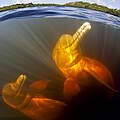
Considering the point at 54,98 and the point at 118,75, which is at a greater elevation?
the point at 118,75

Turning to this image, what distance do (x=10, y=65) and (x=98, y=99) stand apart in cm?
133

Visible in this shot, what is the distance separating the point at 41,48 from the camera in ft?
6.91

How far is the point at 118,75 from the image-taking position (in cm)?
166

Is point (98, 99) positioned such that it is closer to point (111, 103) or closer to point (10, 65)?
point (111, 103)

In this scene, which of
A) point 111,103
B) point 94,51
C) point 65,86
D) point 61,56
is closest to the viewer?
point 111,103

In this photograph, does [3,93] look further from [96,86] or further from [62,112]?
[96,86]

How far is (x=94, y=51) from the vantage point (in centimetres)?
214

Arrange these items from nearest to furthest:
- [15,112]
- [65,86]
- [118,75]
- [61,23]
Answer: [15,112], [65,86], [118,75], [61,23]

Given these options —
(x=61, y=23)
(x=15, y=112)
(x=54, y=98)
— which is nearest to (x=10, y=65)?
(x=15, y=112)

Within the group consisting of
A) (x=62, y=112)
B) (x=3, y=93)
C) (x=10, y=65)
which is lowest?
(x=62, y=112)

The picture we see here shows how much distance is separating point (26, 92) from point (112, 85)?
111 cm

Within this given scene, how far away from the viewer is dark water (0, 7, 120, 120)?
1.57 metres

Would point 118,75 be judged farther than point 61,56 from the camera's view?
No

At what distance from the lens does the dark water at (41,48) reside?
5.14 feet
